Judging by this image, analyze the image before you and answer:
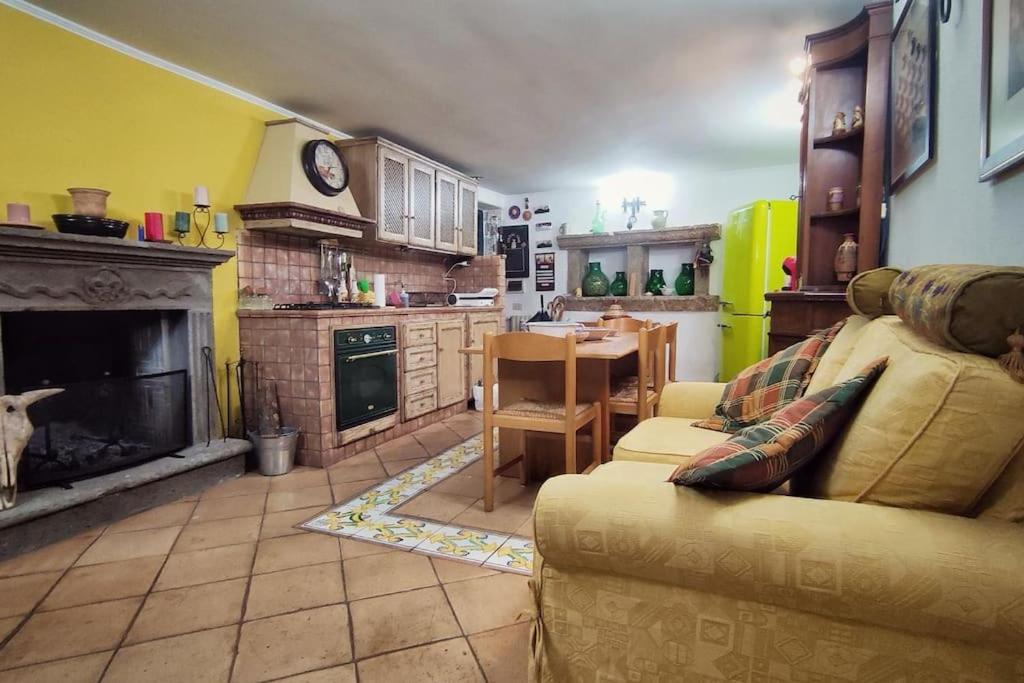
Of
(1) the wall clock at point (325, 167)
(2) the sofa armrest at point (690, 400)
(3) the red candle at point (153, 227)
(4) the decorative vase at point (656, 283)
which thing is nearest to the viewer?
(2) the sofa armrest at point (690, 400)

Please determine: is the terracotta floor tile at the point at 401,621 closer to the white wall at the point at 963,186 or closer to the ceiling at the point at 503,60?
the white wall at the point at 963,186

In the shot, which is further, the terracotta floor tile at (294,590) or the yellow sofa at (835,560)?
the terracotta floor tile at (294,590)

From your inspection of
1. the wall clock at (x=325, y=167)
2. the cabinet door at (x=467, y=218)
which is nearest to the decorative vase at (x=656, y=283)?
the cabinet door at (x=467, y=218)

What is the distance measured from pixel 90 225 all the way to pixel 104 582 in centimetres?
152

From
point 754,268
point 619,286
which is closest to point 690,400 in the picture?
point 754,268

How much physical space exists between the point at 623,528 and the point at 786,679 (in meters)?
0.36

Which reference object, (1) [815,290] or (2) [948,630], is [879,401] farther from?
(1) [815,290]

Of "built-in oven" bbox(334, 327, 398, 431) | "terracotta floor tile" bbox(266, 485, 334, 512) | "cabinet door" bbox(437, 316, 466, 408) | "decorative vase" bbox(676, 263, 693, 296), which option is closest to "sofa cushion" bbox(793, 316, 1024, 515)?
"terracotta floor tile" bbox(266, 485, 334, 512)

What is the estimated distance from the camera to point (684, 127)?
3980mm

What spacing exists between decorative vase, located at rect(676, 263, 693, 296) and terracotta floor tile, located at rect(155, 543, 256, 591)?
4.86 m

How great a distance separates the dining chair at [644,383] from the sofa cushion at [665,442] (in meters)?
0.42

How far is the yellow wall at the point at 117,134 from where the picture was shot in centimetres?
227

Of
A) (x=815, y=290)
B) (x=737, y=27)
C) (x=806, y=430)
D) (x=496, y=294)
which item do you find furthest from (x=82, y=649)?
(x=496, y=294)

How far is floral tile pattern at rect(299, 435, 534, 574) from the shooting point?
76.4 inches
